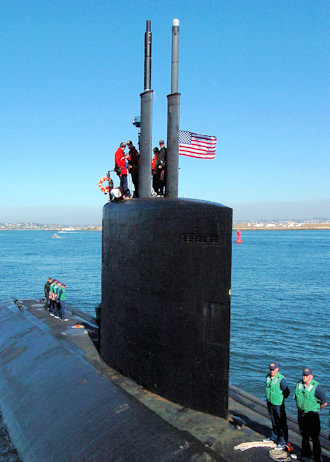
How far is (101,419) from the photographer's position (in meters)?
6.54

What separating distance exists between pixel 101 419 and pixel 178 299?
2.22m

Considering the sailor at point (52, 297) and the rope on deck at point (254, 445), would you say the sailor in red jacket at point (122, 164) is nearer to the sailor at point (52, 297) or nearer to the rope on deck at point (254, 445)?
the rope on deck at point (254, 445)

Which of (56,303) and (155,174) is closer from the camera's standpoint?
(155,174)

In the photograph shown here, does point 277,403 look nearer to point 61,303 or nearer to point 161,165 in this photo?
point 161,165

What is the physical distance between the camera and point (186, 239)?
645 centimetres

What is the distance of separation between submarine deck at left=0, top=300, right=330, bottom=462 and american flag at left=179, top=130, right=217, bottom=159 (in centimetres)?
477

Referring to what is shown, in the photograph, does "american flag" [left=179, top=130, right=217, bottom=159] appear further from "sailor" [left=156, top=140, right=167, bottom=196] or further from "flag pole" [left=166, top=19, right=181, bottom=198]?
"flag pole" [left=166, top=19, right=181, bottom=198]

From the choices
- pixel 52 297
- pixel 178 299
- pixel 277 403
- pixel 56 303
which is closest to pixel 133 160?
pixel 178 299

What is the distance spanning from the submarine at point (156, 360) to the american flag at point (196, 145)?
49.5 inches

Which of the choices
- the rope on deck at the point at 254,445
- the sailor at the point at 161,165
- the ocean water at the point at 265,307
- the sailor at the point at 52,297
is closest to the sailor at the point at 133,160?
the sailor at the point at 161,165

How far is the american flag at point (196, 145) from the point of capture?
8.91 m

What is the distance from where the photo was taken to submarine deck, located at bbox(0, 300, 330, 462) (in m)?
5.56

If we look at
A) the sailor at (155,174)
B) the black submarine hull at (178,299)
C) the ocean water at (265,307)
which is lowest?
the ocean water at (265,307)

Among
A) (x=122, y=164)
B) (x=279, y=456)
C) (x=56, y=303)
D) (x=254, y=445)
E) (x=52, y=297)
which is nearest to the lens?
(x=279, y=456)
